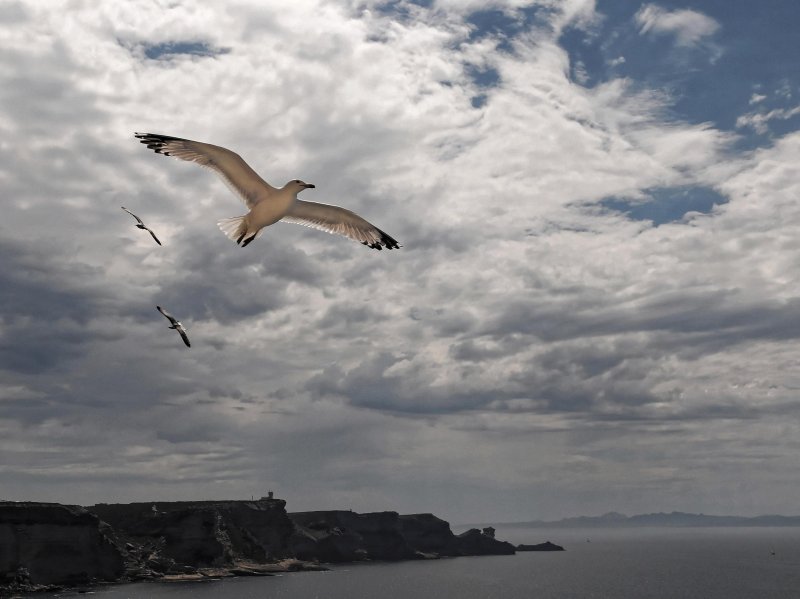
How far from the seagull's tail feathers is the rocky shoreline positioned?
116m

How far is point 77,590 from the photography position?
130 metres

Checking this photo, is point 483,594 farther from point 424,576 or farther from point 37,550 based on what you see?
point 37,550

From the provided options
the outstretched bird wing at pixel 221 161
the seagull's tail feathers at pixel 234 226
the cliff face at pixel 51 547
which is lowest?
the cliff face at pixel 51 547

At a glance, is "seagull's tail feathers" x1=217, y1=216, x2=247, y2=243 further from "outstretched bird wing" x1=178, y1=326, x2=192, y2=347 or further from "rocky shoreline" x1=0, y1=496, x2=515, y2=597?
"rocky shoreline" x1=0, y1=496, x2=515, y2=597

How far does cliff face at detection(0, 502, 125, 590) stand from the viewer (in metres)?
120

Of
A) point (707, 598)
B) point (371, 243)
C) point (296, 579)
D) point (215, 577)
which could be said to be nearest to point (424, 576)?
point (296, 579)

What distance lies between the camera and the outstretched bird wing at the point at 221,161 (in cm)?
1998

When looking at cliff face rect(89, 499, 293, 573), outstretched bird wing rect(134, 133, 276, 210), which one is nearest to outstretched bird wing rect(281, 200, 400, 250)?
outstretched bird wing rect(134, 133, 276, 210)

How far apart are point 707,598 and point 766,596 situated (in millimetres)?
11740

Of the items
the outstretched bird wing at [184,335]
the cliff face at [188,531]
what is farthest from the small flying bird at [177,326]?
the cliff face at [188,531]

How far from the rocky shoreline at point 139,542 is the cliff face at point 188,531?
0.20 meters

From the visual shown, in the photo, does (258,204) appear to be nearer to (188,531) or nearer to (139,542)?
(188,531)

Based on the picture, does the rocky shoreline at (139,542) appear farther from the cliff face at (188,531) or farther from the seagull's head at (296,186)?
the seagull's head at (296,186)

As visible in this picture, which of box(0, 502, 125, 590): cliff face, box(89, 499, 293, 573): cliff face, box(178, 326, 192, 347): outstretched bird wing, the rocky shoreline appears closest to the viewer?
box(178, 326, 192, 347): outstretched bird wing
